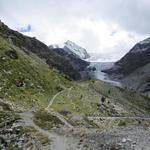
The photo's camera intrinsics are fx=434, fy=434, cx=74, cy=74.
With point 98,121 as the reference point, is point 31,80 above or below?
above

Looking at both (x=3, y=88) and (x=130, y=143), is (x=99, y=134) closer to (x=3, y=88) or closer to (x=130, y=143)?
(x=130, y=143)

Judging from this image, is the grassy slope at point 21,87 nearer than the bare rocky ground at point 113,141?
No

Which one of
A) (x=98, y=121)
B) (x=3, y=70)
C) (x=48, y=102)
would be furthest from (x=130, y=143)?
(x=3, y=70)

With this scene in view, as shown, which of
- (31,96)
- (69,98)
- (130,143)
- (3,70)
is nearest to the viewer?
(130,143)

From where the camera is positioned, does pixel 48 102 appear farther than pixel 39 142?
Yes

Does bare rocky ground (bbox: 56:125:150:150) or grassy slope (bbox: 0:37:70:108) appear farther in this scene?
grassy slope (bbox: 0:37:70:108)

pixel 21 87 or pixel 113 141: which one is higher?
pixel 21 87

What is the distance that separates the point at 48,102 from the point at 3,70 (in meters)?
25.7

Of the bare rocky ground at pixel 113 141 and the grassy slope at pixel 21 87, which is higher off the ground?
the grassy slope at pixel 21 87

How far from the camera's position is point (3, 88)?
502 feet

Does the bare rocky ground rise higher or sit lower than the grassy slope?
lower

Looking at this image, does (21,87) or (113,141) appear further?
(21,87)

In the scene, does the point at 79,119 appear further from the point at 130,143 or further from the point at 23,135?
the point at 130,143

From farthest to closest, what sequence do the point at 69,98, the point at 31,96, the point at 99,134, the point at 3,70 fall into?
the point at 69,98 → the point at 3,70 → the point at 31,96 → the point at 99,134
